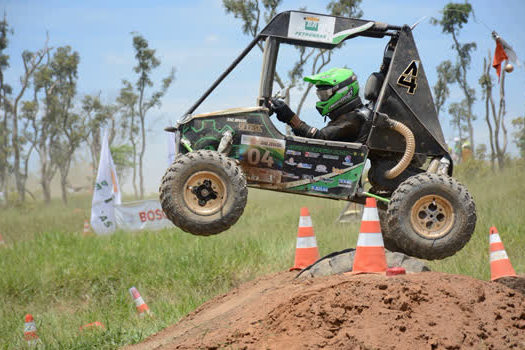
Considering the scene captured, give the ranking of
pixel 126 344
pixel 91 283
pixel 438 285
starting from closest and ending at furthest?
pixel 438 285, pixel 126 344, pixel 91 283

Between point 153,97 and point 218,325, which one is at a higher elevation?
point 153,97

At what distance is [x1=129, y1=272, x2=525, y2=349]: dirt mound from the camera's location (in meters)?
3.78

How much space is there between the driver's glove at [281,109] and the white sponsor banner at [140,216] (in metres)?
12.2

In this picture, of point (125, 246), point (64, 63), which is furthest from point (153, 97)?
point (125, 246)

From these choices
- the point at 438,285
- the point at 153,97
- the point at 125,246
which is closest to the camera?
the point at 438,285

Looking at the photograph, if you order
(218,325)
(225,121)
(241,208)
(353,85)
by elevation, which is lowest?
(218,325)

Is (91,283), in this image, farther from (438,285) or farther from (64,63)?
(64,63)

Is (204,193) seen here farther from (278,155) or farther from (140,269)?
(140,269)

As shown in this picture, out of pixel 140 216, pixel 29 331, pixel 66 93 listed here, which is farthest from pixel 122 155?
pixel 29 331

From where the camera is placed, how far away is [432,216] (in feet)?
16.8

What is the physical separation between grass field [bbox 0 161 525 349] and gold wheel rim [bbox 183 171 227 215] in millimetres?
2135

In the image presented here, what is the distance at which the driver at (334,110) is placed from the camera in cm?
514

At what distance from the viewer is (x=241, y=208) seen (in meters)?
4.79

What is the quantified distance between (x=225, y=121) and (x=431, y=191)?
191cm
